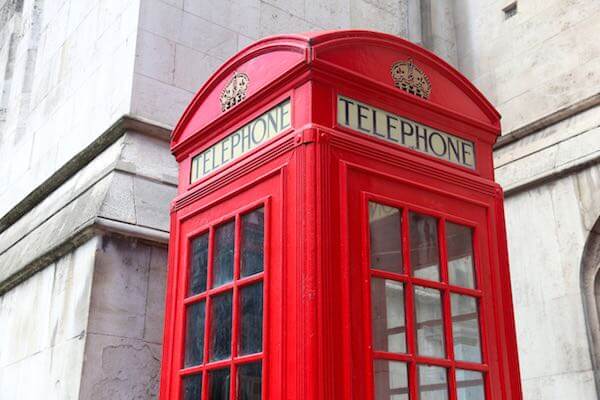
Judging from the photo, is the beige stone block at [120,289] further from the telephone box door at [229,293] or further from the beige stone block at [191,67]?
the beige stone block at [191,67]

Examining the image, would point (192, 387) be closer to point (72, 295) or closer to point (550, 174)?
point (72, 295)

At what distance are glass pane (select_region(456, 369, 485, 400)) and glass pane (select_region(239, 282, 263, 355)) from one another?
0.79m

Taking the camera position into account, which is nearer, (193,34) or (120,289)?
(120,289)

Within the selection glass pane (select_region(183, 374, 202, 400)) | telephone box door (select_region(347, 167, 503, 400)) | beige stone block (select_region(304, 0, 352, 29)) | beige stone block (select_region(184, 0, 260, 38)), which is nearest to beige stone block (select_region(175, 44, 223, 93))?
beige stone block (select_region(184, 0, 260, 38))

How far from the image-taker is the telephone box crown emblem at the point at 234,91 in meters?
3.21

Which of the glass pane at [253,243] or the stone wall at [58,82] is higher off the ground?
the stone wall at [58,82]

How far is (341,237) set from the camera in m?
2.62

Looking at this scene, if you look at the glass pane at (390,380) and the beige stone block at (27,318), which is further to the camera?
the beige stone block at (27,318)

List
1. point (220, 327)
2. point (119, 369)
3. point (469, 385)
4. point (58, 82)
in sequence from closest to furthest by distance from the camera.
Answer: point (469, 385)
point (220, 327)
point (119, 369)
point (58, 82)

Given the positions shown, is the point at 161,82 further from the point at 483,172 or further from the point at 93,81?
the point at 483,172

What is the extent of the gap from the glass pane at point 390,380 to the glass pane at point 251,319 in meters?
0.46

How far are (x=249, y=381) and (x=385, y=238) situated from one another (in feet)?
2.46

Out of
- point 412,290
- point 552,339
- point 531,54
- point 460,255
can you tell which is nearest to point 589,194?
point 552,339

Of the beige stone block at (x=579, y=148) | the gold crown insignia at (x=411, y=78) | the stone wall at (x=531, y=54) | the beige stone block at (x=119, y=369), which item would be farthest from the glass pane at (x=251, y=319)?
the stone wall at (x=531, y=54)
